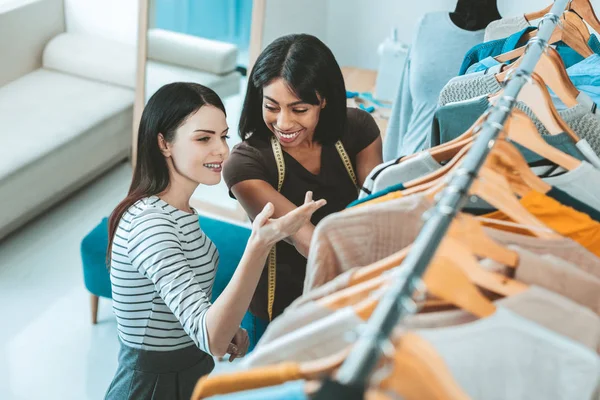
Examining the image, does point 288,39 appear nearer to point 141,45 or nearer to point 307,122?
point 307,122

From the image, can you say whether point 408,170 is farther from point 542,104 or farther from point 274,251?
point 274,251

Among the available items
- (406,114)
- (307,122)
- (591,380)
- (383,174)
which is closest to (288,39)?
(307,122)

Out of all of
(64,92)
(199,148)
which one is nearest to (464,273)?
(199,148)

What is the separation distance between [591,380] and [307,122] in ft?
3.08

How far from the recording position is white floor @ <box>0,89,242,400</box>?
8.40ft

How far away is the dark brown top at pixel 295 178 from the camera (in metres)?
1.55

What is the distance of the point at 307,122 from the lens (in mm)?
1538

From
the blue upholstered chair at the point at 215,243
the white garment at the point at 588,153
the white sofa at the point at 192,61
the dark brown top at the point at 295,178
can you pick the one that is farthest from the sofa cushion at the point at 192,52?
the white garment at the point at 588,153

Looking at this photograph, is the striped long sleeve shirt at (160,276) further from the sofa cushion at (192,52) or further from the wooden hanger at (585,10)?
the sofa cushion at (192,52)

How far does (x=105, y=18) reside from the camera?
4.12 meters

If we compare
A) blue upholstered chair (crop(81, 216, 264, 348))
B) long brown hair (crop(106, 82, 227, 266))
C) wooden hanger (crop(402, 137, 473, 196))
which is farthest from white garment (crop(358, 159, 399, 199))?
blue upholstered chair (crop(81, 216, 264, 348))

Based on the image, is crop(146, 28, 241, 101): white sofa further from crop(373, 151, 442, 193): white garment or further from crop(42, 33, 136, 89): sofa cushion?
crop(373, 151, 442, 193): white garment

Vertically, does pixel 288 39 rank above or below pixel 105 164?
above

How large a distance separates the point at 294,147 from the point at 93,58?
109 inches
